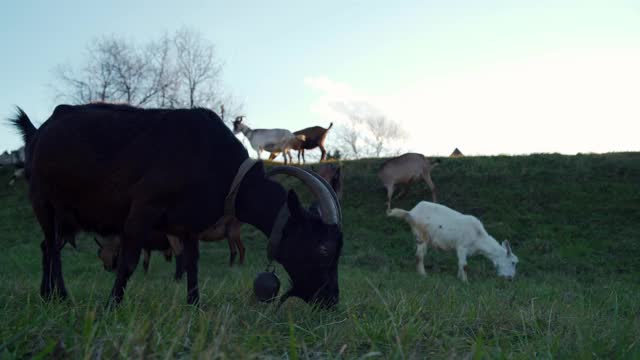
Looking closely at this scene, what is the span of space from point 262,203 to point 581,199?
14.0 meters

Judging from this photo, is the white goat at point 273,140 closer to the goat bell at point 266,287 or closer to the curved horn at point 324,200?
the curved horn at point 324,200

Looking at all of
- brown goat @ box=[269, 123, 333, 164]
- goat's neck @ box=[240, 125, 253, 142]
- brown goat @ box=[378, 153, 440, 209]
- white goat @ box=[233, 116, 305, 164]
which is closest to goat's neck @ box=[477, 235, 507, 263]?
brown goat @ box=[378, 153, 440, 209]

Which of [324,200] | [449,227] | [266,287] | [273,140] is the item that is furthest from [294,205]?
[273,140]

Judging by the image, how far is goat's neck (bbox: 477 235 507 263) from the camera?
11.3 metres

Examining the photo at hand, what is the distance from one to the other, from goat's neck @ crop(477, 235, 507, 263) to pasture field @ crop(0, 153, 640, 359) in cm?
51

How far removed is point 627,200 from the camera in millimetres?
15977

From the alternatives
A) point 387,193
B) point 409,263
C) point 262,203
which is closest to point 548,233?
point 409,263

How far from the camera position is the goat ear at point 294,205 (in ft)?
14.5

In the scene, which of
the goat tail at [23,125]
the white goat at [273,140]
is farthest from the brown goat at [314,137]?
the goat tail at [23,125]

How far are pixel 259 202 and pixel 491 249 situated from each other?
7865mm

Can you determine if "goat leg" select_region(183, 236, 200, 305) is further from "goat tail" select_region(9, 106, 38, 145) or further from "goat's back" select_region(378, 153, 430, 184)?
"goat's back" select_region(378, 153, 430, 184)

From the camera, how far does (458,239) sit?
456 inches

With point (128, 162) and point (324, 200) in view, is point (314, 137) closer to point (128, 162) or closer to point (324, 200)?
point (128, 162)

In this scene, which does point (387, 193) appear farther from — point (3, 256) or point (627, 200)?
point (3, 256)
